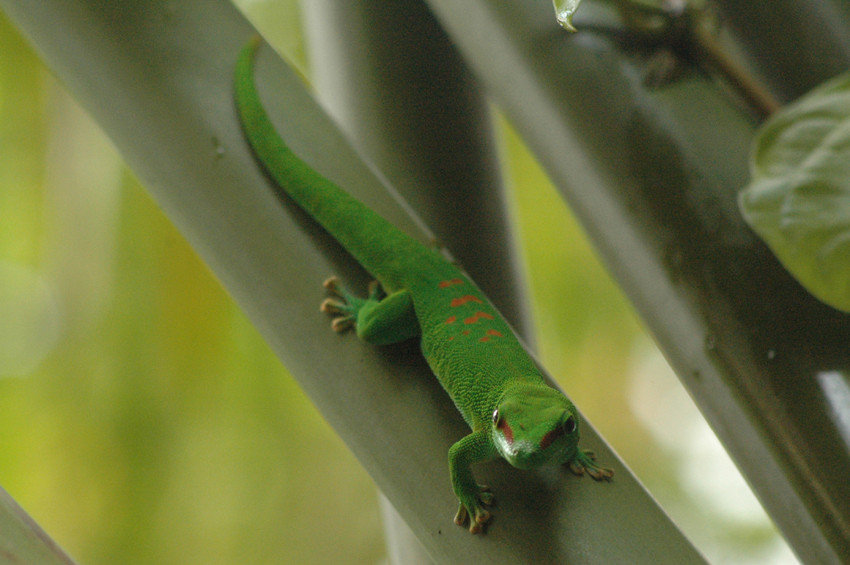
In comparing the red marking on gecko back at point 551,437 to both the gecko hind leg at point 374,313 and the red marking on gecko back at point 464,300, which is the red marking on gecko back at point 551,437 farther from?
the red marking on gecko back at point 464,300

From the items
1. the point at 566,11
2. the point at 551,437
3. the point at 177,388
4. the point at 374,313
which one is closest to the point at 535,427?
the point at 551,437

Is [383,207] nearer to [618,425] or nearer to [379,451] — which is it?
[379,451]

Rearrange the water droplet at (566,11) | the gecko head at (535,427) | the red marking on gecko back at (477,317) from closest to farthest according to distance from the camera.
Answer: the water droplet at (566,11) → the gecko head at (535,427) → the red marking on gecko back at (477,317)

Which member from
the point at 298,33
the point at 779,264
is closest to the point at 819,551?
the point at 779,264

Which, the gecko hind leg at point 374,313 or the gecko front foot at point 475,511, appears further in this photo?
the gecko hind leg at point 374,313

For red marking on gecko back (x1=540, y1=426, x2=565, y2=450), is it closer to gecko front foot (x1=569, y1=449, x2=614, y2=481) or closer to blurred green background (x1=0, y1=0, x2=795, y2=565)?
gecko front foot (x1=569, y1=449, x2=614, y2=481)

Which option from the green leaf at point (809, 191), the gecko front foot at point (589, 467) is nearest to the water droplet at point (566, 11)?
the gecko front foot at point (589, 467)

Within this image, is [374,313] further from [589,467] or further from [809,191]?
[809,191]

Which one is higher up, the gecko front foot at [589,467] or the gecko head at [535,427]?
the gecko front foot at [589,467]
